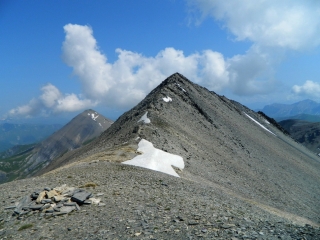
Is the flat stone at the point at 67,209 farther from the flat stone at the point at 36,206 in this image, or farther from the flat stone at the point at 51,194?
the flat stone at the point at 51,194

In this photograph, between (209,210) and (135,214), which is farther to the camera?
(209,210)

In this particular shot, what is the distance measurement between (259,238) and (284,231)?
7.19 feet

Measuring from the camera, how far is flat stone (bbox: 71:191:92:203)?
1728cm

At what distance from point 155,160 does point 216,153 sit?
21.1 metres

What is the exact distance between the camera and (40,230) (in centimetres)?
1431

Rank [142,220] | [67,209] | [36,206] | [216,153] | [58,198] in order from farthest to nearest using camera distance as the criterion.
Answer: [216,153] < [58,198] < [36,206] < [67,209] < [142,220]

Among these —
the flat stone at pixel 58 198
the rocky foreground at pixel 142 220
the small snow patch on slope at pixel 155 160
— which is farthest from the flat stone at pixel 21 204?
the small snow patch on slope at pixel 155 160

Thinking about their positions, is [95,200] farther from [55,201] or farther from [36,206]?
[36,206]

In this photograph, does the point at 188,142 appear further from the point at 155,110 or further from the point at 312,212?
the point at 312,212

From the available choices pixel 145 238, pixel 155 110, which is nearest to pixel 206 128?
pixel 155 110

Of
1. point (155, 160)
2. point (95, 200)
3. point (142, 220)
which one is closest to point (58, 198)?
point (95, 200)

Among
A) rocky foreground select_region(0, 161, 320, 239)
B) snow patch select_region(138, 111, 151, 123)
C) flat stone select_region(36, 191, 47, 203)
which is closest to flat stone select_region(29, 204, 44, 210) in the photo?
rocky foreground select_region(0, 161, 320, 239)

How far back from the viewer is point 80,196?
17703mm

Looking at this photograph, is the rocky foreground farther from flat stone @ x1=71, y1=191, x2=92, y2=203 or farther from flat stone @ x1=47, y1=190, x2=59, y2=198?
flat stone @ x1=47, y1=190, x2=59, y2=198
